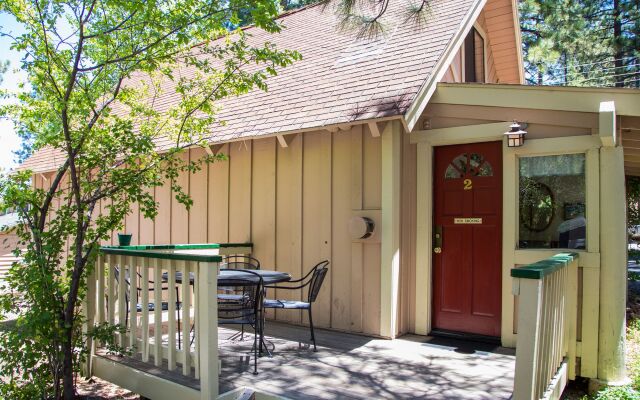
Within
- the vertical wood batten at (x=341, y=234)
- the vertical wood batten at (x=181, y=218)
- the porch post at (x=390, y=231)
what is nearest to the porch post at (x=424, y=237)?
the porch post at (x=390, y=231)

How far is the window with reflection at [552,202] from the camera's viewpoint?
4.87m

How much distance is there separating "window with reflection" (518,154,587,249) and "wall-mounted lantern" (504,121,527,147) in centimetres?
25

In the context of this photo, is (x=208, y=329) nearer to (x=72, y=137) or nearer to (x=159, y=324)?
(x=159, y=324)

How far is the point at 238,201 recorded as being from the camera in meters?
6.94

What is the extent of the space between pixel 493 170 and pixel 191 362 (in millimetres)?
3716

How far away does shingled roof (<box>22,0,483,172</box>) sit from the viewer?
5.50 metres

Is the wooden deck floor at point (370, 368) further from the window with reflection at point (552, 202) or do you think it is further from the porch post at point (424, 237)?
the window with reflection at point (552, 202)

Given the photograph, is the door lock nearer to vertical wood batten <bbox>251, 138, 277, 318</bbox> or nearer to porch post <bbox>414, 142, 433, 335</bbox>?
porch post <bbox>414, 142, 433, 335</bbox>

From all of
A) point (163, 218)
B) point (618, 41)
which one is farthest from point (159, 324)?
point (618, 41)

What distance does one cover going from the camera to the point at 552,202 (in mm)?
5055

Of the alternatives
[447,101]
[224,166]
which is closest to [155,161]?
[224,166]

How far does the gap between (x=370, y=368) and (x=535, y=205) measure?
2451mm

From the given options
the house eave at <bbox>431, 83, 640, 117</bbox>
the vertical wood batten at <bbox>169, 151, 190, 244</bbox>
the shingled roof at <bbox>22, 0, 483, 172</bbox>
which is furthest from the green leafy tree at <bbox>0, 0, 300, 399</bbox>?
the vertical wood batten at <bbox>169, 151, 190, 244</bbox>

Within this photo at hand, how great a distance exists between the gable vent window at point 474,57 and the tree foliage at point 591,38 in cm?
844
